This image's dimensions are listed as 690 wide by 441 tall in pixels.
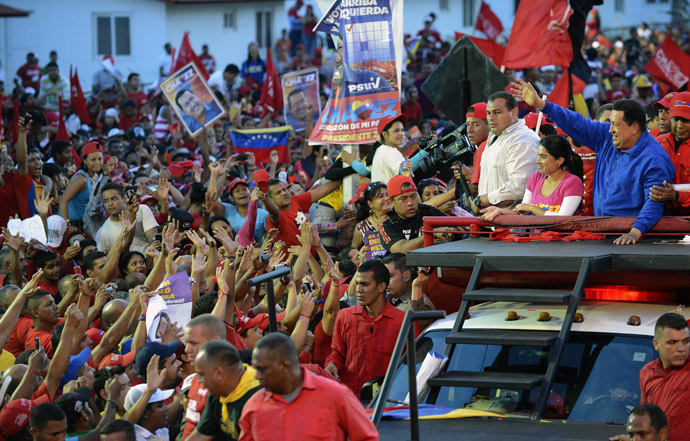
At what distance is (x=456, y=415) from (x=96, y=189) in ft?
27.5

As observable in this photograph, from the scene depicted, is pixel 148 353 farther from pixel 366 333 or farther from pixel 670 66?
pixel 670 66

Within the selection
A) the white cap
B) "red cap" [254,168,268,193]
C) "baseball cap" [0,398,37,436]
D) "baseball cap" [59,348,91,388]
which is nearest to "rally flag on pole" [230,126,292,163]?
the white cap

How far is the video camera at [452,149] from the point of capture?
1055 centimetres

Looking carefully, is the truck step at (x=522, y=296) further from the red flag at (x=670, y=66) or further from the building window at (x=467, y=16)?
the building window at (x=467, y=16)

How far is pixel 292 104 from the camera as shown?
19094 mm

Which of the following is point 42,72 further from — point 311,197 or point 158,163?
point 311,197

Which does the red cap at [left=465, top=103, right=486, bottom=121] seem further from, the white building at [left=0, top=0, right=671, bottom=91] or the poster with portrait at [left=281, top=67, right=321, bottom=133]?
the white building at [left=0, top=0, right=671, bottom=91]

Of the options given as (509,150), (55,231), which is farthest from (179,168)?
(509,150)

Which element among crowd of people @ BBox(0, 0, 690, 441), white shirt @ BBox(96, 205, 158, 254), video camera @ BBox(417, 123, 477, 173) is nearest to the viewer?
crowd of people @ BBox(0, 0, 690, 441)

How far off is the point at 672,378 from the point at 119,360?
4.21m

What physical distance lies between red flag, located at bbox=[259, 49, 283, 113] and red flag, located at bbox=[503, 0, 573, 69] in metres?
9.30

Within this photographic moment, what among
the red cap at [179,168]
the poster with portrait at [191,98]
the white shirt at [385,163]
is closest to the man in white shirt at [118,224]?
the white shirt at [385,163]

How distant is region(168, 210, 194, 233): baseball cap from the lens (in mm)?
12758

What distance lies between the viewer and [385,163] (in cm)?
1179
